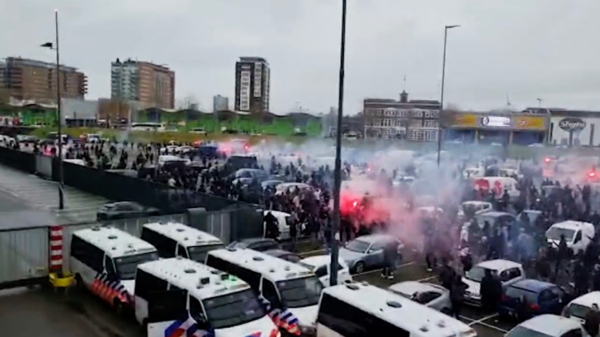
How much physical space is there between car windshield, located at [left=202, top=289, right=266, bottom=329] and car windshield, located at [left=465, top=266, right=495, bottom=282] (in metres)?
6.17

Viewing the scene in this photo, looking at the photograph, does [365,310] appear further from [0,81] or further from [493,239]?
[0,81]

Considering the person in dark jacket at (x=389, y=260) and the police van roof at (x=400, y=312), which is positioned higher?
the police van roof at (x=400, y=312)

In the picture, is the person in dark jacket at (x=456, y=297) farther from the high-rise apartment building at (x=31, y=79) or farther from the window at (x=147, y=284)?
the high-rise apartment building at (x=31, y=79)

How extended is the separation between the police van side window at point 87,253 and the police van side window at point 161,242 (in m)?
1.82

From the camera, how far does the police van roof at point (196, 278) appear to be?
9.93m

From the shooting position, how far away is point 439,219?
1953cm

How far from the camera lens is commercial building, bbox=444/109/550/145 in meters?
60.1

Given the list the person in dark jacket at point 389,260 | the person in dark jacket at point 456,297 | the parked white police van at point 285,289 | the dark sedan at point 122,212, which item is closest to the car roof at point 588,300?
the person in dark jacket at point 456,297

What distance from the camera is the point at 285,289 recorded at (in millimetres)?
11273

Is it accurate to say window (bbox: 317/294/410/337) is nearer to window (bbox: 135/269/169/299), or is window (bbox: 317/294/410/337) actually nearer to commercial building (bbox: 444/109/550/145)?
window (bbox: 135/269/169/299)

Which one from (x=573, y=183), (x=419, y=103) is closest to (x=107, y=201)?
(x=573, y=183)

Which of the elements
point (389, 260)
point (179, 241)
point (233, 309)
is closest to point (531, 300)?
point (389, 260)

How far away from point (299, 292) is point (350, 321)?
1996 mm

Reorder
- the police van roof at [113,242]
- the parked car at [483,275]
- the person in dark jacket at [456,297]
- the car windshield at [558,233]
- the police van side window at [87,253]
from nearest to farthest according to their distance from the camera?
the person in dark jacket at [456,297] < the police van roof at [113,242] < the police van side window at [87,253] < the parked car at [483,275] < the car windshield at [558,233]
